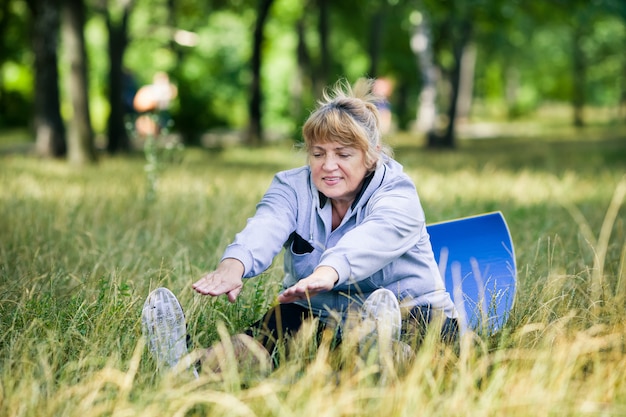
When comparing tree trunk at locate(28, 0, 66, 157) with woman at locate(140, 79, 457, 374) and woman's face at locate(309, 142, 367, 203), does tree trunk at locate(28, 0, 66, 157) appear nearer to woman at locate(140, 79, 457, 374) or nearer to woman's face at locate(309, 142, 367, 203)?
woman at locate(140, 79, 457, 374)

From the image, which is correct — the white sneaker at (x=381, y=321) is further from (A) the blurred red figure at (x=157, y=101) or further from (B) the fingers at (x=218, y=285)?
(A) the blurred red figure at (x=157, y=101)

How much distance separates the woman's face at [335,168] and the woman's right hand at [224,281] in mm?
519

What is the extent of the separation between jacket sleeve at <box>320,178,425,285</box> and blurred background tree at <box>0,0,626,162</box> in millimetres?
1038

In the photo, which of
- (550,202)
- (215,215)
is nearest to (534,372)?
(215,215)

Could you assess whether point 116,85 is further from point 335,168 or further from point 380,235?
point 380,235

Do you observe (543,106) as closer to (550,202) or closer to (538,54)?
(538,54)

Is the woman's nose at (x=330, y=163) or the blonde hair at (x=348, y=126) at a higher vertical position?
the blonde hair at (x=348, y=126)

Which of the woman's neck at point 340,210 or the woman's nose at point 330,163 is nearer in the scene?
the woman's nose at point 330,163

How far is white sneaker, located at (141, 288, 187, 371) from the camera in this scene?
109 inches

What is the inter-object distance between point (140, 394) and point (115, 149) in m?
12.5

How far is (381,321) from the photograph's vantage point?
105 inches

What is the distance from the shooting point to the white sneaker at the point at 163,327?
2777 mm

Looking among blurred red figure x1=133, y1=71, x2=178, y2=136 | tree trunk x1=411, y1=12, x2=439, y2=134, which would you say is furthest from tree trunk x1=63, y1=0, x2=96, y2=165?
tree trunk x1=411, y1=12, x2=439, y2=134

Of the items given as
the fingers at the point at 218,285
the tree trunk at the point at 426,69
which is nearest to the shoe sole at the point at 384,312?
the fingers at the point at 218,285
